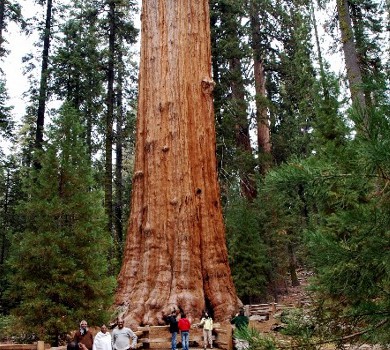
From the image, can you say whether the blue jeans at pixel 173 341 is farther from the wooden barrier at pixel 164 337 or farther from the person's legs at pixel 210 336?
the person's legs at pixel 210 336

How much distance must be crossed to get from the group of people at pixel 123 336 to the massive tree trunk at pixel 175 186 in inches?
24.0

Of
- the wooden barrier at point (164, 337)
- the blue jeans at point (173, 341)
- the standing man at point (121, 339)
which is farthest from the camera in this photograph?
the wooden barrier at point (164, 337)

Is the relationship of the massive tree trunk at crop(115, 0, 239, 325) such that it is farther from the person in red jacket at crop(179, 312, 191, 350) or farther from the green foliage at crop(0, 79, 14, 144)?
the green foliage at crop(0, 79, 14, 144)

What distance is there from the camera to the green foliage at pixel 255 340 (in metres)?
2.29

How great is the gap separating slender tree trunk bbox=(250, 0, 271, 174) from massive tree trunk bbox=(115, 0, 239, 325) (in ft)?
30.8

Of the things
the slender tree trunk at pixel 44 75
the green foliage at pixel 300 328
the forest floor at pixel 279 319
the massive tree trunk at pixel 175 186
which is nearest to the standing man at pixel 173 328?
the massive tree trunk at pixel 175 186

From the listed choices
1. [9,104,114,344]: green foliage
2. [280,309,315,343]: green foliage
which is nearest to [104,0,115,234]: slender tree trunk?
[9,104,114,344]: green foliage

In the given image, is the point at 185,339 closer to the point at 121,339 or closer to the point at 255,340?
the point at 121,339

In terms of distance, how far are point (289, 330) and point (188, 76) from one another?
9.57 metres

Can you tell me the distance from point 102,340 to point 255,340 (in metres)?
5.28

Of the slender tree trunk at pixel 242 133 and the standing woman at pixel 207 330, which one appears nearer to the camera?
the standing woman at pixel 207 330

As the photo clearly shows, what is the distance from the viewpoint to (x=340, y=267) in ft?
8.22

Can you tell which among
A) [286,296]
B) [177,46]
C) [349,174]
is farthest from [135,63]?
[349,174]

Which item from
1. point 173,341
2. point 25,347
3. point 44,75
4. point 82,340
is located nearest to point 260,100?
point 44,75
